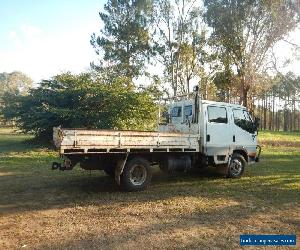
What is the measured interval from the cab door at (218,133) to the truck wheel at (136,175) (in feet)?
8.83

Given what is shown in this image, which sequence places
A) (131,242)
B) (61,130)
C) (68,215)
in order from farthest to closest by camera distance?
(61,130)
(68,215)
(131,242)

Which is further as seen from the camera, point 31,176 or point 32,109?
point 32,109

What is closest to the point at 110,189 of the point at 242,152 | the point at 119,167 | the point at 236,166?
the point at 119,167

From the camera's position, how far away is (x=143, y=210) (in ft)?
27.8

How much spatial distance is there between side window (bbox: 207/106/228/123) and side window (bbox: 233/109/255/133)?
567 mm

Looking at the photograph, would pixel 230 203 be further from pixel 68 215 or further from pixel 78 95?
pixel 78 95

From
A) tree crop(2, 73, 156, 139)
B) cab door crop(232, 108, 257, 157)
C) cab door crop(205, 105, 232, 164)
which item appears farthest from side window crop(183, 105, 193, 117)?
tree crop(2, 73, 156, 139)

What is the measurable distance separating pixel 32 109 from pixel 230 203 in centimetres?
1558

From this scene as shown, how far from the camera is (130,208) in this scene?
8641 millimetres

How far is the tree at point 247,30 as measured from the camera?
2886cm

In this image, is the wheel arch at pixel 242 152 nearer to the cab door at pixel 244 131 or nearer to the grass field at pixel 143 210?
the cab door at pixel 244 131

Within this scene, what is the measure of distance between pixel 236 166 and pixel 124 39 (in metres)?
25.8

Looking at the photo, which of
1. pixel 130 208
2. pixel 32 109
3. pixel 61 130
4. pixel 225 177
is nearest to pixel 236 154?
pixel 225 177

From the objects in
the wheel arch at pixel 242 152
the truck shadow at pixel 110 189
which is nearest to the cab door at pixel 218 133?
the wheel arch at pixel 242 152
